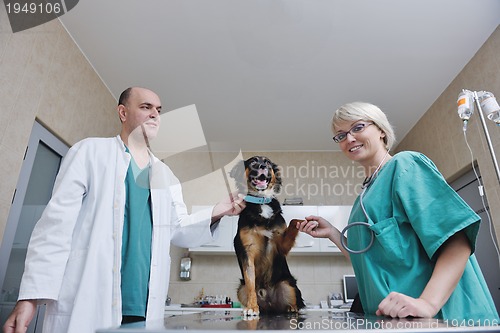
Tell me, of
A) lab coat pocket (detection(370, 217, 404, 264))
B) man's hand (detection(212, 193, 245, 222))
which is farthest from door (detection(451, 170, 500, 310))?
lab coat pocket (detection(370, 217, 404, 264))

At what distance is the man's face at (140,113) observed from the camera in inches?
52.9

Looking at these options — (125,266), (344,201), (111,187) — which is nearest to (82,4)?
(111,187)

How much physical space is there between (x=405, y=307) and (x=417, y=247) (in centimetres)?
19

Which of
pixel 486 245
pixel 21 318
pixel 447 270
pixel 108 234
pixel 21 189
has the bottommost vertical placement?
pixel 21 318

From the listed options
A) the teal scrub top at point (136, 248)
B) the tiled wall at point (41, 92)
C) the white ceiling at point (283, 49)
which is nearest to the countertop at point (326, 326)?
the teal scrub top at point (136, 248)

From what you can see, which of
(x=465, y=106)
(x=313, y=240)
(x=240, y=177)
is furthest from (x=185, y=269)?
(x=465, y=106)

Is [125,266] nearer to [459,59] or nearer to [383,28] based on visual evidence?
[383,28]

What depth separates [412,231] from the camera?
0.77 m

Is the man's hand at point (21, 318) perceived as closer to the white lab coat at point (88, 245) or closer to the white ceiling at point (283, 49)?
the white lab coat at point (88, 245)

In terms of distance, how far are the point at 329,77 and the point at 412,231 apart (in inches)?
104

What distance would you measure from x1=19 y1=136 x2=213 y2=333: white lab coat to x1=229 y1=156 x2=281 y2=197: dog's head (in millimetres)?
298

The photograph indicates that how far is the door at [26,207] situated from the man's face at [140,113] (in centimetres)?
127

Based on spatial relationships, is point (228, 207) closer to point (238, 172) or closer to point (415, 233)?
point (238, 172)

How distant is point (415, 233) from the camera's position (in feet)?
2.52
